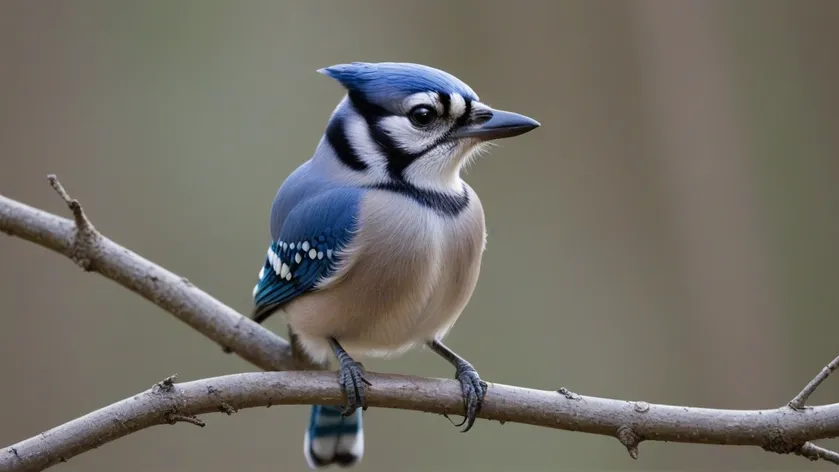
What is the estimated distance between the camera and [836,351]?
12.8 ft

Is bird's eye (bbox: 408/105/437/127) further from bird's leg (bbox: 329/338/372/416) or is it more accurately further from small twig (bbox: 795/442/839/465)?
small twig (bbox: 795/442/839/465)

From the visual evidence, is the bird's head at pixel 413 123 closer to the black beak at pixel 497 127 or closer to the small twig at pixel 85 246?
the black beak at pixel 497 127

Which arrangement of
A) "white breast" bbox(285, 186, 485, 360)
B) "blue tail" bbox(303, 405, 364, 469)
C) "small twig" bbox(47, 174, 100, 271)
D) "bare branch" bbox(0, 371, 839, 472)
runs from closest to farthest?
1. "bare branch" bbox(0, 371, 839, 472)
2. "white breast" bbox(285, 186, 485, 360)
3. "small twig" bbox(47, 174, 100, 271)
4. "blue tail" bbox(303, 405, 364, 469)

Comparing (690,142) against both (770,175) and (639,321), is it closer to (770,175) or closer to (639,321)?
(770,175)

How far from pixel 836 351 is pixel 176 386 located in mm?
3132

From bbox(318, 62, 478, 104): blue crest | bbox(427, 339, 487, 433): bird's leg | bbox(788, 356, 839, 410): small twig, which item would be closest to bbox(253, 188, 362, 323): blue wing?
bbox(318, 62, 478, 104): blue crest

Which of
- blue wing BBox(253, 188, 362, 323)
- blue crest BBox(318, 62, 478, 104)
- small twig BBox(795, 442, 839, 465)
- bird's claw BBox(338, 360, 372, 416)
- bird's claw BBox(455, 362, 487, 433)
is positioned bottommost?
small twig BBox(795, 442, 839, 465)

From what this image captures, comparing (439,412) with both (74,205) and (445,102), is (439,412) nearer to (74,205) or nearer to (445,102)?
(445,102)

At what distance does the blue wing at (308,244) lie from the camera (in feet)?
6.57

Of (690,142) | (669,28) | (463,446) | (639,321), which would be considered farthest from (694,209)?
(463,446)

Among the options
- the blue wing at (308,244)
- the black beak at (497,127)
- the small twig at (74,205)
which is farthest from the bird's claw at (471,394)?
the small twig at (74,205)

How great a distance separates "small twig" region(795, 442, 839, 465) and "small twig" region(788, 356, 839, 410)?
74mm

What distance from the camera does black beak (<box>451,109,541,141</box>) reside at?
A: 1967mm

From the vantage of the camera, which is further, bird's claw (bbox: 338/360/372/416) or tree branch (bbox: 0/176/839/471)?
bird's claw (bbox: 338/360/372/416)
